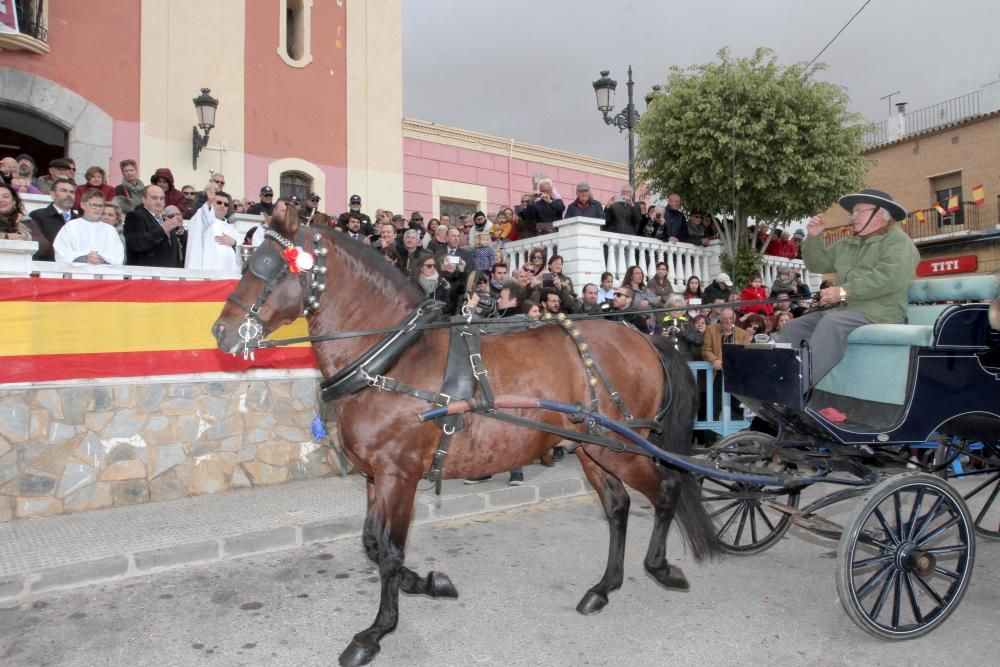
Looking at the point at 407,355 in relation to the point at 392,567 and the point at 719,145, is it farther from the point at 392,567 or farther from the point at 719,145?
the point at 719,145

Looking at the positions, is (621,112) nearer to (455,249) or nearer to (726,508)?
(455,249)

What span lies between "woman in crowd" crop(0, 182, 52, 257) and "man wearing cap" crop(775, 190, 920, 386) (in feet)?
21.1

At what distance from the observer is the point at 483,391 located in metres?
3.77

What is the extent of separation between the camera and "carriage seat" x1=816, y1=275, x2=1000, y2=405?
4059 mm

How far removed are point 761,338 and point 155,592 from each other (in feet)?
15.6

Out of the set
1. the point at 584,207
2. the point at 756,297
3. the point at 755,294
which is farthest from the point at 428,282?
the point at 756,297

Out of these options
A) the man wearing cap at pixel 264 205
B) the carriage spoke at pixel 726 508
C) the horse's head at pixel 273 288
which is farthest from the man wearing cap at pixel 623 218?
the horse's head at pixel 273 288

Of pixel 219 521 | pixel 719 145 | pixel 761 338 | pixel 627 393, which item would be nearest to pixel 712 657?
pixel 627 393

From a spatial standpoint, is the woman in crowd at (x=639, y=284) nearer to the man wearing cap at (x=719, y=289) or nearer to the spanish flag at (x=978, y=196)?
the man wearing cap at (x=719, y=289)

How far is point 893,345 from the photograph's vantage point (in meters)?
4.14

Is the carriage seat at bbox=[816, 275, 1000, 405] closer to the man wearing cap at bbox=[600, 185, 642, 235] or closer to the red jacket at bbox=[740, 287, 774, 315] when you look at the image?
the red jacket at bbox=[740, 287, 774, 315]

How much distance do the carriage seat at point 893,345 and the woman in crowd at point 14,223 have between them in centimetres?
666

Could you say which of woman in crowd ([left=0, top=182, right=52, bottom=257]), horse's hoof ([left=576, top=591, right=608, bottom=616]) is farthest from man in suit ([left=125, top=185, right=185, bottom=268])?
horse's hoof ([left=576, top=591, right=608, bottom=616])

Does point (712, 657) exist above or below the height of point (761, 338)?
below
